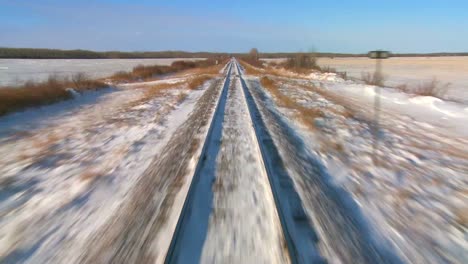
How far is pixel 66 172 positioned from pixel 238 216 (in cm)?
381

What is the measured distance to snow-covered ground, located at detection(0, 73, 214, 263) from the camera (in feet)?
11.8

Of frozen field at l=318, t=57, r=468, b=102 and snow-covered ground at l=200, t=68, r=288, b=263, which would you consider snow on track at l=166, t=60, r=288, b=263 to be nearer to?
snow-covered ground at l=200, t=68, r=288, b=263

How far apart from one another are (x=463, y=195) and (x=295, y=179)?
9.18ft

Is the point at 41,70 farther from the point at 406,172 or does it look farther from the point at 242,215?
the point at 406,172

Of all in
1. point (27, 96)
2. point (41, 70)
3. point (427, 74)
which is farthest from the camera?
point (41, 70)

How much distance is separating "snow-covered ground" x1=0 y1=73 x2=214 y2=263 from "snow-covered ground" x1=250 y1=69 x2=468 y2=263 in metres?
3.83

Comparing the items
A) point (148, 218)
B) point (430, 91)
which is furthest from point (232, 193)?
point (430, 91)

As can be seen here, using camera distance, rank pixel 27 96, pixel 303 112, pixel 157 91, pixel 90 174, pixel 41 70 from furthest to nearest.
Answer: pixel 41 70 < pixel 157 91 < pixel 27 96 < pixel 303 112 < pixel 90 174

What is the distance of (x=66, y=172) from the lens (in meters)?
5.70

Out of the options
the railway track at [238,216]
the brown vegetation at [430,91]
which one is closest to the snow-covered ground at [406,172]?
the railway track at [238,216]

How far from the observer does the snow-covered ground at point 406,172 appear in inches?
144

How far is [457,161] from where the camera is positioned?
6523 millimetres

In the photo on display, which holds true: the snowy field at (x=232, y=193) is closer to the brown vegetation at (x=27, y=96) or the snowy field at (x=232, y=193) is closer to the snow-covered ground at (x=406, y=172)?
the snow-covered ground at (x=406, y=172)

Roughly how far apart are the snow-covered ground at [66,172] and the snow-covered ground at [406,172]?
3826 millimetres
